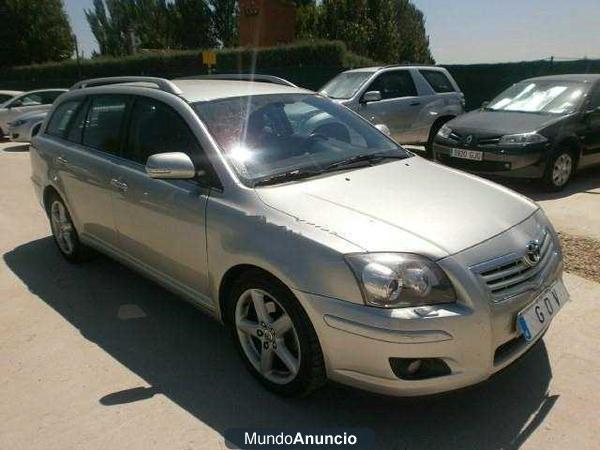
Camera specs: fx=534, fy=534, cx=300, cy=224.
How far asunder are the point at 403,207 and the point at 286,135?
1.02 meters

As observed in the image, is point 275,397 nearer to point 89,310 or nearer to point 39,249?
point 89,310

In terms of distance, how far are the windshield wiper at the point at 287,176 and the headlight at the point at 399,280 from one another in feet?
2.53

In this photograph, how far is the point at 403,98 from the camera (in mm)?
9219

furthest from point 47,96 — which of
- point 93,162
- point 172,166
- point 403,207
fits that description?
point 403,207

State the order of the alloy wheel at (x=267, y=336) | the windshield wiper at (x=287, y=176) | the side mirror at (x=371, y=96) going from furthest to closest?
the side mirror at (x=371, y=96), the windshield wiper at (x=287, y=176), the alloy wheel at (x=267, y=336)

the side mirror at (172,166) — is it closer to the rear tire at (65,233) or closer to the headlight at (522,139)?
the rear tire at (65,233)

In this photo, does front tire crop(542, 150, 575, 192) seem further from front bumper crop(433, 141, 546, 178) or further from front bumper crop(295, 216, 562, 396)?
front bumper crop(295, 216, 562, 396)

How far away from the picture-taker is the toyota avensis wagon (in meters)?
2.28

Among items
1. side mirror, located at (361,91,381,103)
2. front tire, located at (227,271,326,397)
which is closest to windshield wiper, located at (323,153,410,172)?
front tire, located at (227,271,326,397)

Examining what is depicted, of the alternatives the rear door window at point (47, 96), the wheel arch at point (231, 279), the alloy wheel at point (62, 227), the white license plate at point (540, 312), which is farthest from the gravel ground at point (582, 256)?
the rear door window at point (47, 96)

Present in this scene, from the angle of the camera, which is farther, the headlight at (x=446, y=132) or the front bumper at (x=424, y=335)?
the headlight at (x=446, y=132)

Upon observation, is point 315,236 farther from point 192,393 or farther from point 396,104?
point 396,104

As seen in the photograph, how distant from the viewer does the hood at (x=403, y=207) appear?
239 cm

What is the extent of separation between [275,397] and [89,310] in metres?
1.77
